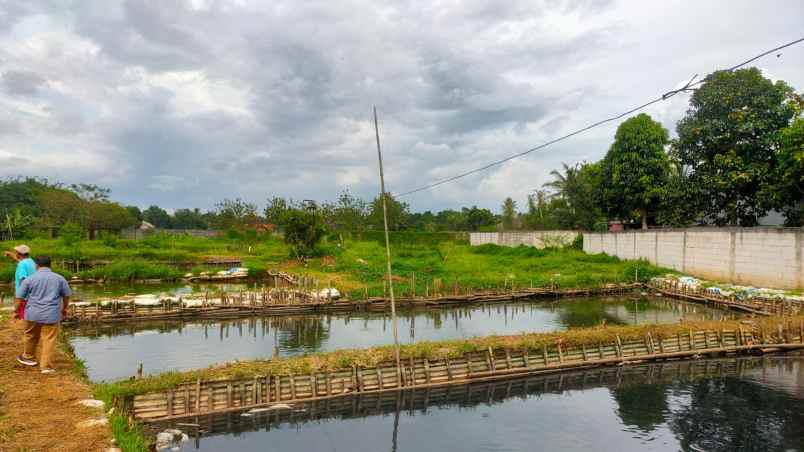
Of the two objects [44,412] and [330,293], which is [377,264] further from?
[44,412]

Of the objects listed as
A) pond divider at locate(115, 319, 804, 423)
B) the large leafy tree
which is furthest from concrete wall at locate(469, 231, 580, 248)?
pond divider at locate(115, 319, 804, 423)

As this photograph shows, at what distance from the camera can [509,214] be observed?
6244 cm

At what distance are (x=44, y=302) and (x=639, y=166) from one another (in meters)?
33.6

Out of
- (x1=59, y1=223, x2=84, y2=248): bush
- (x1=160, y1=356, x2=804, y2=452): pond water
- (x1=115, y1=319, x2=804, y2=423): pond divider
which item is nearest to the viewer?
(x1=160, y1=356, x2=804, y2=452): pond water

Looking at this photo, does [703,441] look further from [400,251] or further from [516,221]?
[516,221]

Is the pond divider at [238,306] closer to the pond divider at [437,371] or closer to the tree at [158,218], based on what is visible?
the pond divider at [437,371]

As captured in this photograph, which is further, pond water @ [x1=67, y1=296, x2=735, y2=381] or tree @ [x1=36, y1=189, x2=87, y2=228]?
tree @ [x1=36, y1=189, x2=87, y2=228]

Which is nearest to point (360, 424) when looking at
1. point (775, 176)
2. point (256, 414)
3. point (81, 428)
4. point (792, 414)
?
point (256, 414)

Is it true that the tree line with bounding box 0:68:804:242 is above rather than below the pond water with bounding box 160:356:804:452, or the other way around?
above

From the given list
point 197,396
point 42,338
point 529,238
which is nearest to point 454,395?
point 197,396

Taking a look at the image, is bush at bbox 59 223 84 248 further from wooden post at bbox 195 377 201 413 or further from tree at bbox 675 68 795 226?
tree at bbox 675 68 795 226

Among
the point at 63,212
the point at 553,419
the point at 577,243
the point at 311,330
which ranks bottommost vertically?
the point at 553,419

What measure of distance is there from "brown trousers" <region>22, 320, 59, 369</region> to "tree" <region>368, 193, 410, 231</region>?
168 feet

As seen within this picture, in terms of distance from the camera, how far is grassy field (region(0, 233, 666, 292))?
92.8 feet
